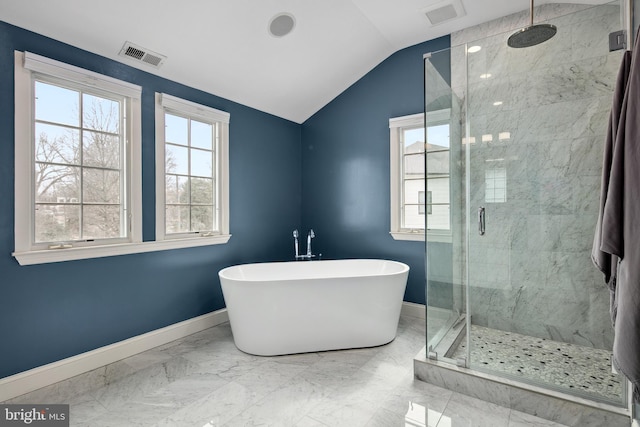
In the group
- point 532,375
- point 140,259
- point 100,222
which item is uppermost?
point 100,222

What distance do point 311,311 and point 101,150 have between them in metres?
2.03

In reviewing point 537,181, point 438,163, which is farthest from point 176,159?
point 537,181

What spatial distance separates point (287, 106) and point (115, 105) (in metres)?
1.81

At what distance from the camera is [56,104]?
7.42 feet

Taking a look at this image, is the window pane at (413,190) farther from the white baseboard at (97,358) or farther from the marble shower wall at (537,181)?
the white baseboard at (97,358)

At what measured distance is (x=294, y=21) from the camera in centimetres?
276

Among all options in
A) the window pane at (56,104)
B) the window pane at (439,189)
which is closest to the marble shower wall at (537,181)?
the window pane at (439,189)

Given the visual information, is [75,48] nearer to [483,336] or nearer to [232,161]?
[232,161]

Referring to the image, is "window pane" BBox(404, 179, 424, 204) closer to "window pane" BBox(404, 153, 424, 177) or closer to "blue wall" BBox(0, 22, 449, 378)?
"window pane" BBox(404, 153, 424, 177)

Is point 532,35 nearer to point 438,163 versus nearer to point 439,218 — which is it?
point 438,163

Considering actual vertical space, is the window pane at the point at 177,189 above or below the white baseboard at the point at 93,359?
above

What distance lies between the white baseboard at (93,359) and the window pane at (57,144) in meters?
1.37

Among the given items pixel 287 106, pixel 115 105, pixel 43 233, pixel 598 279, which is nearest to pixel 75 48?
pixel 115 105

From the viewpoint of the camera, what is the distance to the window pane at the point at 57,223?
218 centimetres
